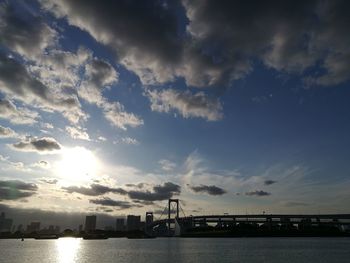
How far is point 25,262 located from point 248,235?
160245 millimetres

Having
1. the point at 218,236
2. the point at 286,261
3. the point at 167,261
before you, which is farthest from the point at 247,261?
the point at 218,236

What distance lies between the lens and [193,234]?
199 m

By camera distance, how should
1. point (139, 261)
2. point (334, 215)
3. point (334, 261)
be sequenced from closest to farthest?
1. point (334, 261)
2. point (139, 261)
3. point (334, 215)

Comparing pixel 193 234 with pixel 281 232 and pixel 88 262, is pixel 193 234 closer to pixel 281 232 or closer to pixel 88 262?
pixel 281 232

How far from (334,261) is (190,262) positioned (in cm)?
2280

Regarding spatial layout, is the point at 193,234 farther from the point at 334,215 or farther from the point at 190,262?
the point at 190,262

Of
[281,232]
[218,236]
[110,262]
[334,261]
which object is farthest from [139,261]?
[281,232]

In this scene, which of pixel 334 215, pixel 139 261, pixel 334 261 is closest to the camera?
pixel 334 261

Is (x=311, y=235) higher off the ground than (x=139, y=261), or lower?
higher

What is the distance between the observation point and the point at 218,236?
195 metres

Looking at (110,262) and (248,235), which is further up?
(248,235)

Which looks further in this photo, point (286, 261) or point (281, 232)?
point (281, 232)

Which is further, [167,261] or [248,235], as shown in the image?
[248,235]

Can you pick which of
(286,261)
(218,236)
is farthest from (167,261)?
(218,236)
